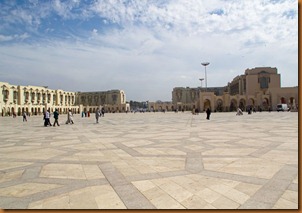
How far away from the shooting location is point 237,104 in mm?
72750

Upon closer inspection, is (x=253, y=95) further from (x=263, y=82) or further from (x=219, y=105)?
(x=219, y=105)

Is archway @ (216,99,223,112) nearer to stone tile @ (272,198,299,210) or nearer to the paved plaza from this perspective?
the paved plaza

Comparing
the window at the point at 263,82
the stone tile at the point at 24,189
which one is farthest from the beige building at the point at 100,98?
the stone tile at the point at 24,189

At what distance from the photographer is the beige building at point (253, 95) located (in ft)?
225

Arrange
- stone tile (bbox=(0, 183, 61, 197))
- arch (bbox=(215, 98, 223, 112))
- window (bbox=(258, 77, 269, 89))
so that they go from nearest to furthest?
stone tile (bbox=(0, 183, 61, 197))
arch (bbox=(215, 98, 223, 112))
window (bbox=(258, 77, 269, 89))

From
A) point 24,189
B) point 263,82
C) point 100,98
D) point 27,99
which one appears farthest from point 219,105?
point 24,189

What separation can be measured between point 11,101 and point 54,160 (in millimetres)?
78607

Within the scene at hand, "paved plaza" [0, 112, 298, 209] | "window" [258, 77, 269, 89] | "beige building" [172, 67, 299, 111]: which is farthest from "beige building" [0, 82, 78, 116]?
"paved plaza" [0, 112, 298, 209]

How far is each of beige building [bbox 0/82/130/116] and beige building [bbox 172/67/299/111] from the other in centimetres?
3906

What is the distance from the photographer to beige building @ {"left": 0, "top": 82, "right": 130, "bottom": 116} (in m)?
71.1

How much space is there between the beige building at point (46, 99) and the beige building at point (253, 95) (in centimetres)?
3906

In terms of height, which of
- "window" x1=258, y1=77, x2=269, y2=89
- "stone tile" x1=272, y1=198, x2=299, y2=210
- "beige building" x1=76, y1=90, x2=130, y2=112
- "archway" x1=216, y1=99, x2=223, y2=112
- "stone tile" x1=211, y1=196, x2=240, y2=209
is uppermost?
"window" x1=258, y1=77, x2=269, y2=89

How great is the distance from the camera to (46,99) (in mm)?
93188

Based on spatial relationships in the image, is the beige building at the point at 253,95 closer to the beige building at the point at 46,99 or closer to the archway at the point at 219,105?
the archway at the point at 219,105
